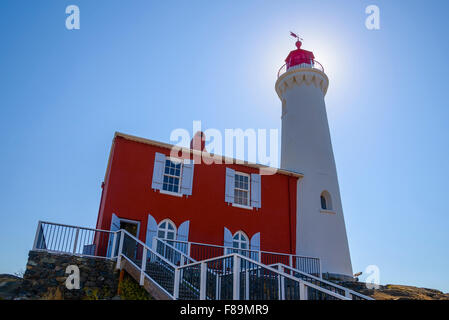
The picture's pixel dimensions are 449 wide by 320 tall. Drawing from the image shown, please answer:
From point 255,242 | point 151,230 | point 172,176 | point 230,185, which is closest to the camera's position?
point 151,230

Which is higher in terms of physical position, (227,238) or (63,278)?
(227,238)

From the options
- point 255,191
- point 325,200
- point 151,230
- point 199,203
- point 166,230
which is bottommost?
point 151,230

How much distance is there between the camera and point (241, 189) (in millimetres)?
16469

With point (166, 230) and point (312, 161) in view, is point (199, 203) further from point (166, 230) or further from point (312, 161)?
point (312, 161)

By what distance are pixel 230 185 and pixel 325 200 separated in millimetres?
5537

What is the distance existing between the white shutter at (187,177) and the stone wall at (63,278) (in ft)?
15.7

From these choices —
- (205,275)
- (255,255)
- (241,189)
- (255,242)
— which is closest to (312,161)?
(241,189)

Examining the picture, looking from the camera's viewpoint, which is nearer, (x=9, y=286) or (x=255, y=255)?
(x=9, y=286)

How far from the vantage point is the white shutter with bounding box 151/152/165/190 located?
1449cm

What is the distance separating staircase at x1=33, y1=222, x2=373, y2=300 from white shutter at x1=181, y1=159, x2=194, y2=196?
2298 mm

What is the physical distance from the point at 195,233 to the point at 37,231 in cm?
587

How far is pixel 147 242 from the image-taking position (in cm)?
1333
